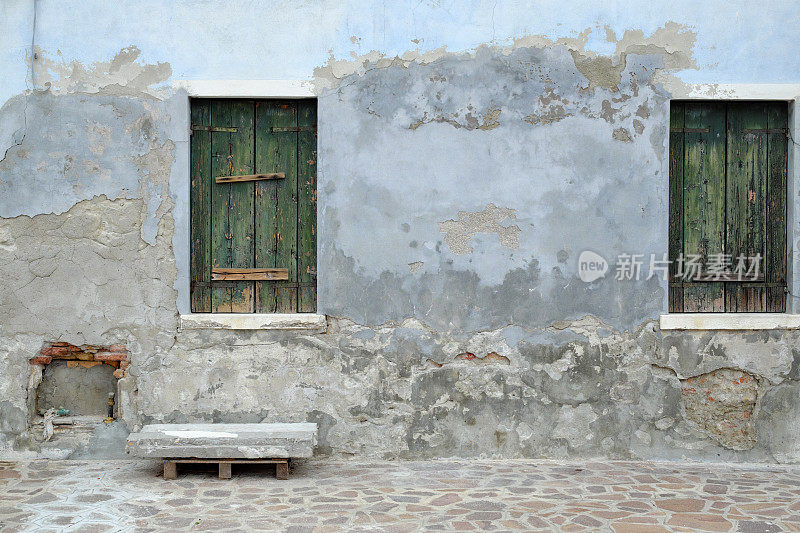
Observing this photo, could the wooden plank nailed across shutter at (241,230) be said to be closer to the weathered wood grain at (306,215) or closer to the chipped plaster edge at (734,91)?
the weathered wood grain at (306,215)

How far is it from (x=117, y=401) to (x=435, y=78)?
3.32 m

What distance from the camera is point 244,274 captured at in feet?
18.0

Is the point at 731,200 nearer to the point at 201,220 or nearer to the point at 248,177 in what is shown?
the point at 248,177

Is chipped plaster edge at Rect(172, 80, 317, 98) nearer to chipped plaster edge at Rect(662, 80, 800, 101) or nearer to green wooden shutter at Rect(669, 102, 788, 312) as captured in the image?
chipped plaster edge at Rect(662, 80, 800, 101)

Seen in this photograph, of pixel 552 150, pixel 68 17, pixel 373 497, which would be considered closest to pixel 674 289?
pixel 552 150

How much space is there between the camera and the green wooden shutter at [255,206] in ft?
18.0

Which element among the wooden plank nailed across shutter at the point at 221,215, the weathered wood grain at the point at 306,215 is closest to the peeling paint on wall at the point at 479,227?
the weathered wood grain at the point at 306,215

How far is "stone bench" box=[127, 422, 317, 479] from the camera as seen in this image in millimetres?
4797

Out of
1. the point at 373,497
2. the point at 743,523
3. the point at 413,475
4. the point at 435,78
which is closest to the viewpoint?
the point at 743,523

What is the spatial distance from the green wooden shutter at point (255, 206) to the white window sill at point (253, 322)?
186 millimetres

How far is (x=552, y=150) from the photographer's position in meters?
5.36

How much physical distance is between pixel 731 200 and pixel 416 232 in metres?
2.40

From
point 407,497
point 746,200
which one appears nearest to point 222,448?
point 407,497

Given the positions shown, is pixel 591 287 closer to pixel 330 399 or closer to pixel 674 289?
pixel 674 289
